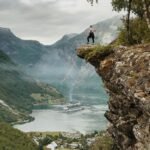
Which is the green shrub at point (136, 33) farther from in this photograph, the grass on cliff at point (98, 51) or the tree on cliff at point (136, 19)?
the grass on cliff at point (98, 51)

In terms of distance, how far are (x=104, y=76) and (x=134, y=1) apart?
9987 mm

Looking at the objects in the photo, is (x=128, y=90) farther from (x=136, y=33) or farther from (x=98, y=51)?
(x=136, y=33)

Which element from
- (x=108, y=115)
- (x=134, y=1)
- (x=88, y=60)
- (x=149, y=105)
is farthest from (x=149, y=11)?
(x=149, y=105)

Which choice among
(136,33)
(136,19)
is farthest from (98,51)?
(136,19)

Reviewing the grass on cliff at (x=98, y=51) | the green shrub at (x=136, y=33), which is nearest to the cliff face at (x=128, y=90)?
the grass on cliff at (x=98, y=51)

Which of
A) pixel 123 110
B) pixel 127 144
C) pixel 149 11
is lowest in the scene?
pixel 127 144

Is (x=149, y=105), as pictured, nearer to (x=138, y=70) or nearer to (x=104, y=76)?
(x=138, y=70)

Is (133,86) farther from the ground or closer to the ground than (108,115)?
farther from the ground

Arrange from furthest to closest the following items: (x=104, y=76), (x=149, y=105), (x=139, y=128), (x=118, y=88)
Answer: (x=104, y=76), (x=118, y=88), (x=139, y=128), (x=149, y=105)

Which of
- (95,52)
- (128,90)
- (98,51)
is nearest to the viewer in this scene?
(128,90)

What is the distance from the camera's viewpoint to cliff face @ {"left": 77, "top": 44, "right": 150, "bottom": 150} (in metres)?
31.8

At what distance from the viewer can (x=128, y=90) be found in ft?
110

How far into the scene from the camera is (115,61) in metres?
38.6

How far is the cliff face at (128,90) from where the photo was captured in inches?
1253
